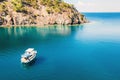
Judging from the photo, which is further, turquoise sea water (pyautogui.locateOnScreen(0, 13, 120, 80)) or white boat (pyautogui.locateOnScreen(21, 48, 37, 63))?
white boat (pyautogui.locateOnScreen(21, 48, 37, 63))

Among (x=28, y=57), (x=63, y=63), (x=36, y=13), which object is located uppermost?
(x=36, y=13)

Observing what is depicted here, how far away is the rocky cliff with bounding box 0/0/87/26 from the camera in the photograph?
164663mm

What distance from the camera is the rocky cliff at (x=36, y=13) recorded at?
165 metres

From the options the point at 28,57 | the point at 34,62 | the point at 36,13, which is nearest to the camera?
the point at 28,57

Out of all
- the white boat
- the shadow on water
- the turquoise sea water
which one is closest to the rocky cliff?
the turquoise sea water

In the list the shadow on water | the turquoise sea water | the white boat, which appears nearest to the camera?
the turquoise sea water

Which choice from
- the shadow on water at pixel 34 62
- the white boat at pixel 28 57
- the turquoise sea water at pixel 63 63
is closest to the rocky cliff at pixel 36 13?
the turquoise sea water at pixel 63 63

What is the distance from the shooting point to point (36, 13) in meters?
175

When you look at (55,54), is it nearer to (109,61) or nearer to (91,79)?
(109,61)

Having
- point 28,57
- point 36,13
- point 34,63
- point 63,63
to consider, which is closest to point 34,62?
point 34,63

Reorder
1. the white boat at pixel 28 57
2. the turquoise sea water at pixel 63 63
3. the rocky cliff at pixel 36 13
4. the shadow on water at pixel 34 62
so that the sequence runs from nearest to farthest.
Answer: the turquoise sea water at pixel 63 63, the shadow on water at pixel 34 62, the white boat at pixel 28 57, the rocky cliff at pixel 36 13

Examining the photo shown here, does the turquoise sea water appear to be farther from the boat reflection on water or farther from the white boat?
the white boat

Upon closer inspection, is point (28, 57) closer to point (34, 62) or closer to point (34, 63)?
point (34, 62)

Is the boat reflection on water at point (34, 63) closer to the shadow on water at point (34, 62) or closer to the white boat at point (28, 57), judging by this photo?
the shadow on water at point (34, 62)
